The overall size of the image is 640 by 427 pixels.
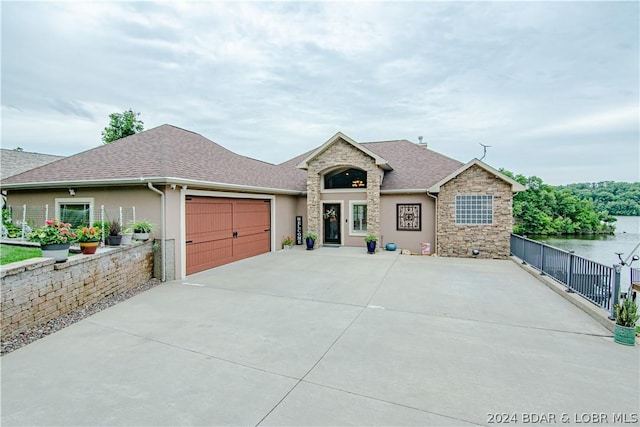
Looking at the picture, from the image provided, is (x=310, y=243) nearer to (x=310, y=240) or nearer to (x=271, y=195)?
(x=310, y=240)

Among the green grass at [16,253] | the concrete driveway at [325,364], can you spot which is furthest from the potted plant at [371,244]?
the green grass at [16,253]

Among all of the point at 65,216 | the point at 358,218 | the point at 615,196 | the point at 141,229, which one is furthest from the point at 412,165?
the point at 615,196

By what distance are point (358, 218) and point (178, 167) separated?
28.6 feet

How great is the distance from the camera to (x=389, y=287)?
25.9ft

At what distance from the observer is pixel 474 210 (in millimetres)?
12609

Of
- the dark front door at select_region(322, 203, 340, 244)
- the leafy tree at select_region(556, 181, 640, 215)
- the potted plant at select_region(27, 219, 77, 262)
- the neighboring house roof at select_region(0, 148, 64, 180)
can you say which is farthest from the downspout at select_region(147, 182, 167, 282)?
the leafy tree at select_region(556, 181, 640, 215)

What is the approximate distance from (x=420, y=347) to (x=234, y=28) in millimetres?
11726

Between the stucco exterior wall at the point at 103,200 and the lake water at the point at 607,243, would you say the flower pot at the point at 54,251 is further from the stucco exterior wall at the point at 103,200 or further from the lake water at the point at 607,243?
the lake water at the point at 607,243

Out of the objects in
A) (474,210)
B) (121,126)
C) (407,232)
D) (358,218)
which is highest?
(121,126)

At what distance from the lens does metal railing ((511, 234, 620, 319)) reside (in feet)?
18.7

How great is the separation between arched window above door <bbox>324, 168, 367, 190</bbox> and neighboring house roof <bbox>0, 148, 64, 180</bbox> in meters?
14.9

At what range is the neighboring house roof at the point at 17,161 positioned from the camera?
14352mm

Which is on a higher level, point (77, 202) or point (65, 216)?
point (77, 202)

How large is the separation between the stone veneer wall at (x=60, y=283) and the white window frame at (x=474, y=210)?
38.6 feet
